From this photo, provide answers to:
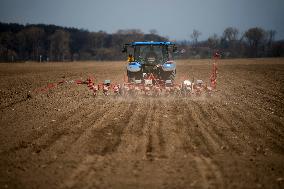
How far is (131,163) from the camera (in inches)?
264

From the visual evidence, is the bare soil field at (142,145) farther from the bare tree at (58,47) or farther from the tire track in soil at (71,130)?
the bare tree at (58,47)

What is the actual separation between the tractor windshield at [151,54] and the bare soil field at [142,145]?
4.36m

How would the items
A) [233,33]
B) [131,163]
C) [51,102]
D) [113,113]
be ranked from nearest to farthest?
[131,163] < [113,113] < [51,102] < [233,33]

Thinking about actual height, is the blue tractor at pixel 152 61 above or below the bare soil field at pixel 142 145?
above

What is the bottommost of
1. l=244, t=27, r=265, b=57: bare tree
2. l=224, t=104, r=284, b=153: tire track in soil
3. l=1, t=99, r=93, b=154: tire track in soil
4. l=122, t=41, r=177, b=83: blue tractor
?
l=1, t=99, r=93, b=154: tire track in soil

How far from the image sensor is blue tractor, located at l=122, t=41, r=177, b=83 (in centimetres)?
1655

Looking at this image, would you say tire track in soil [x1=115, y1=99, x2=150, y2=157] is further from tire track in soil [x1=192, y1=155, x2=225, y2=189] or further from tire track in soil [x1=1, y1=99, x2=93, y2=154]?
tire track in soil [x1=1, y1=99, x2=93, y2=154]

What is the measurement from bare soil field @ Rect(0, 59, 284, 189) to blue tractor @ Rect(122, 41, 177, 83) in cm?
377

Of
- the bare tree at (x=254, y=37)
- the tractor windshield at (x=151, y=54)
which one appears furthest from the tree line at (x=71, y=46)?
the tractor windshield at (x=151, y=54)

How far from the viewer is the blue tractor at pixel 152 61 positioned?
16547 mm

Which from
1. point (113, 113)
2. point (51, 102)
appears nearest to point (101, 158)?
point (113, 113)

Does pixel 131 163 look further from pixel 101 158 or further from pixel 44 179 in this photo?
pixel 44 179

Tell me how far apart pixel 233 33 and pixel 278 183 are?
119m

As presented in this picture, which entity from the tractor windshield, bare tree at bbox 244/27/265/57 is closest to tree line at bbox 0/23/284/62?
bare tree at bbox 244/27/265/57
